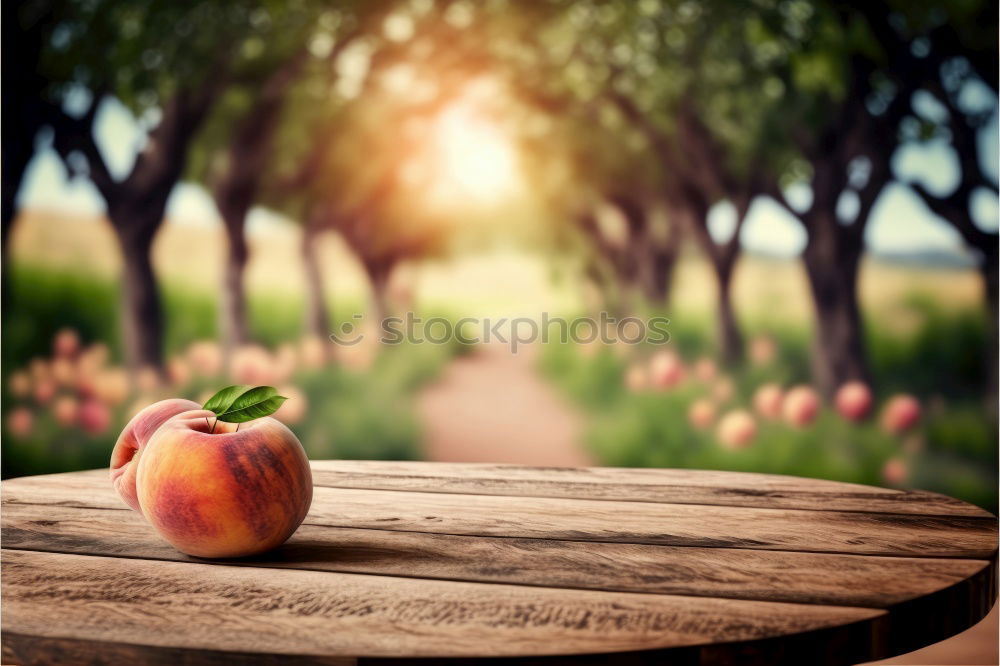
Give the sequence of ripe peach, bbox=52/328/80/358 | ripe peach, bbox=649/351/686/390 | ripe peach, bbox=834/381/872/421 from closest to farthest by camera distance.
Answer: ripe peach, bbox=834/381/872/421 < ripe peach, bbox=649/351/686/390 < ripe peach, bbox=52/328/80/358

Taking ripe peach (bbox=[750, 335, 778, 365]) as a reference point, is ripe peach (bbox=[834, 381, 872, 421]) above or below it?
below

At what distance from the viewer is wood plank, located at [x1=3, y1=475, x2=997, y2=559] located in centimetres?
86

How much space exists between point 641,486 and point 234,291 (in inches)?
116

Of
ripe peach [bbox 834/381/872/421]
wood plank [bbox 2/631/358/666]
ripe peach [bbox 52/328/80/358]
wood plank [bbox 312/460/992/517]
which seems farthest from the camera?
ripe peach [bbox 52/328/80/358]

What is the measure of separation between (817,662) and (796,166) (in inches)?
128

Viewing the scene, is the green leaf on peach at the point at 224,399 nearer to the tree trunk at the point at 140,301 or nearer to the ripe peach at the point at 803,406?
the ripe peach at the point at 803,406

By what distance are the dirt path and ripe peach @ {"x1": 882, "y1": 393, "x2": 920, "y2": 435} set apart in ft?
3.69

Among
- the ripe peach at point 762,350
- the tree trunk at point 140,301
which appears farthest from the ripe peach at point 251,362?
the ripe peach at point 762,350

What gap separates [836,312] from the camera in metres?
3.53

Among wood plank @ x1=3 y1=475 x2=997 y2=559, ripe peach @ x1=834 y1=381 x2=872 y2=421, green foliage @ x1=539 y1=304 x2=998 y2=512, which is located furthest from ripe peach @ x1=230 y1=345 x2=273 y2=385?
wood plank @ x1=3 y1=475 x2=997 y2=559

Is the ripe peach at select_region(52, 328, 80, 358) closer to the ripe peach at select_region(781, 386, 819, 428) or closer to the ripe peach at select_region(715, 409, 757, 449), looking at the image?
the ripe peach at select_region(715, 409, 757, 449)

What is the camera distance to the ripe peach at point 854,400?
352 cm

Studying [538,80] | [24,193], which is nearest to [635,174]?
[538,80]

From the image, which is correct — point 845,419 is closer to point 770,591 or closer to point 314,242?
point 314,242
